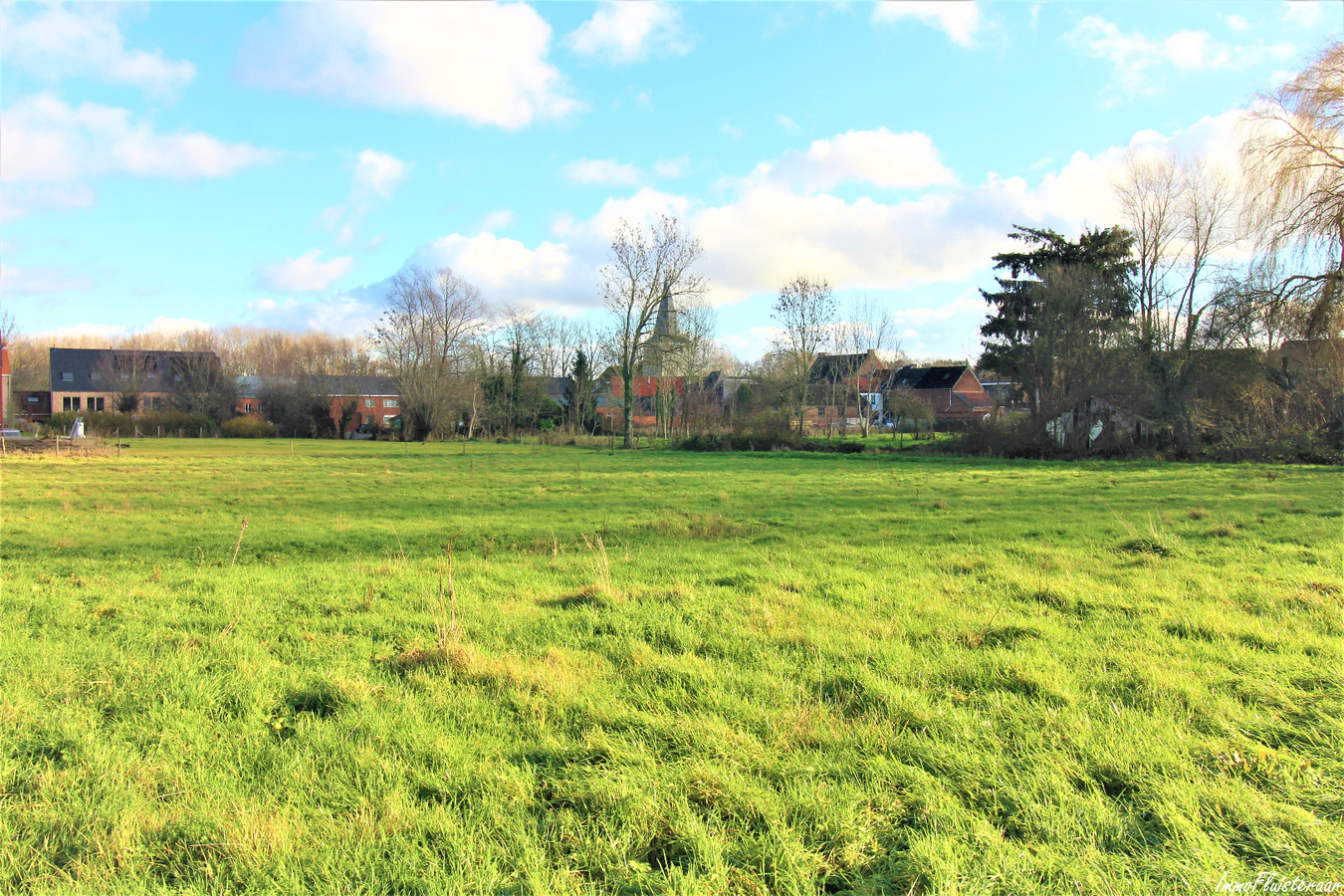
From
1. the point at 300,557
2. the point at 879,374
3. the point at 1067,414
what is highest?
the point at 879,374

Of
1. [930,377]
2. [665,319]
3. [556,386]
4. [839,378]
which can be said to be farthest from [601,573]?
[930,377]

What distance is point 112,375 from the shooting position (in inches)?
2808

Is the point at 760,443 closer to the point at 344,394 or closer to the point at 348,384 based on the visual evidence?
the point at 344,394

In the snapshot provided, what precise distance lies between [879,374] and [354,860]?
5899 centimetres

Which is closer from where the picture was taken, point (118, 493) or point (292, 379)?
point (118, 493)

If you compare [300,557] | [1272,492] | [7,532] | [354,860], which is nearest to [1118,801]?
[354,860]

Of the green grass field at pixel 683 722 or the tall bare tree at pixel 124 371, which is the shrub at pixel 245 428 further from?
the green grass field at pixel 683 722

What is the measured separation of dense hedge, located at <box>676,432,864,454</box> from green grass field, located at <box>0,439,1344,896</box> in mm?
30721

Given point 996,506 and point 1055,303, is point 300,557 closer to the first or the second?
point 996,506

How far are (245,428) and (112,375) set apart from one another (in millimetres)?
25474

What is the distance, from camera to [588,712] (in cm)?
411

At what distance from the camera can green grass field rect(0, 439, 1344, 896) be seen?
2.81 m

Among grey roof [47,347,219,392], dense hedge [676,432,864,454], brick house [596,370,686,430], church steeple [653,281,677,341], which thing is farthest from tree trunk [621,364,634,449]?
grey roof [47,347,219,392]

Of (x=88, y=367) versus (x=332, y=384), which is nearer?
(x=332, y=384)
